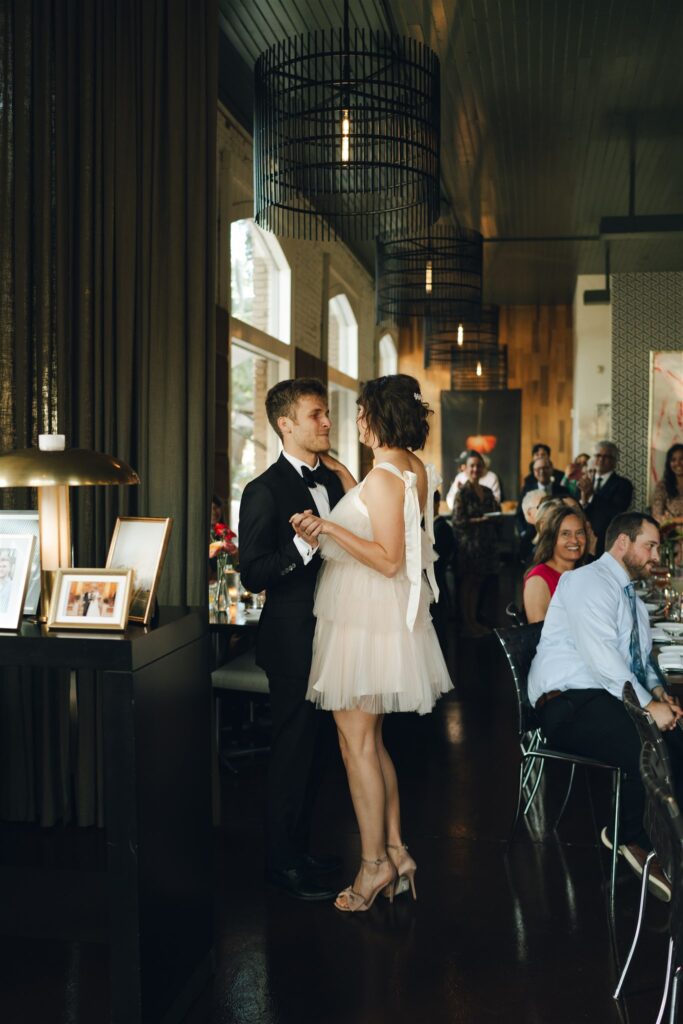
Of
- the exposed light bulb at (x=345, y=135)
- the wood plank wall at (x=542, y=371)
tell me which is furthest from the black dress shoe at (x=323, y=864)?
the wood plank wall at (x=542, y=371)

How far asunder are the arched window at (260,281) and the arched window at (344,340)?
12.4ft

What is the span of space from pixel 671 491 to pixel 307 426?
5.49 metres

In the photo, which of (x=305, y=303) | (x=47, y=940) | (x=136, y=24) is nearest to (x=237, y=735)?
(x=47, y=940)

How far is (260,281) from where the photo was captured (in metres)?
10.4

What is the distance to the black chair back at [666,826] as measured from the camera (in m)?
2.06

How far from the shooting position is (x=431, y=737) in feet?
18.8

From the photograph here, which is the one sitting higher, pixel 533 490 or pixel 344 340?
pixel 344 340

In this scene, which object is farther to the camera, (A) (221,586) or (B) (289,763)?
(A) (221,586)

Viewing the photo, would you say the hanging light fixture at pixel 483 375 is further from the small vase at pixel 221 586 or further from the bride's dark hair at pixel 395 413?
the bride's dark hair at pixel 395 413

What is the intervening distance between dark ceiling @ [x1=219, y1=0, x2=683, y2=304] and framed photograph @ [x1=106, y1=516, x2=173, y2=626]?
451 cm

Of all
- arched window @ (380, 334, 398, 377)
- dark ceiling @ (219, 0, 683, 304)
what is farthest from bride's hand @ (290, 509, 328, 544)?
arched window @ (380, 334, 398, 377)

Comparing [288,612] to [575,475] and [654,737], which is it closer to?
[654,737]

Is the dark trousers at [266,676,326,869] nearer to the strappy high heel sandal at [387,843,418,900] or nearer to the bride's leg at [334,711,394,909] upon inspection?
the bride's leg at [334,711,394,909]

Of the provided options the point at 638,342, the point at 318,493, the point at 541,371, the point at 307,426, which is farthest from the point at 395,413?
the point at 541,371
